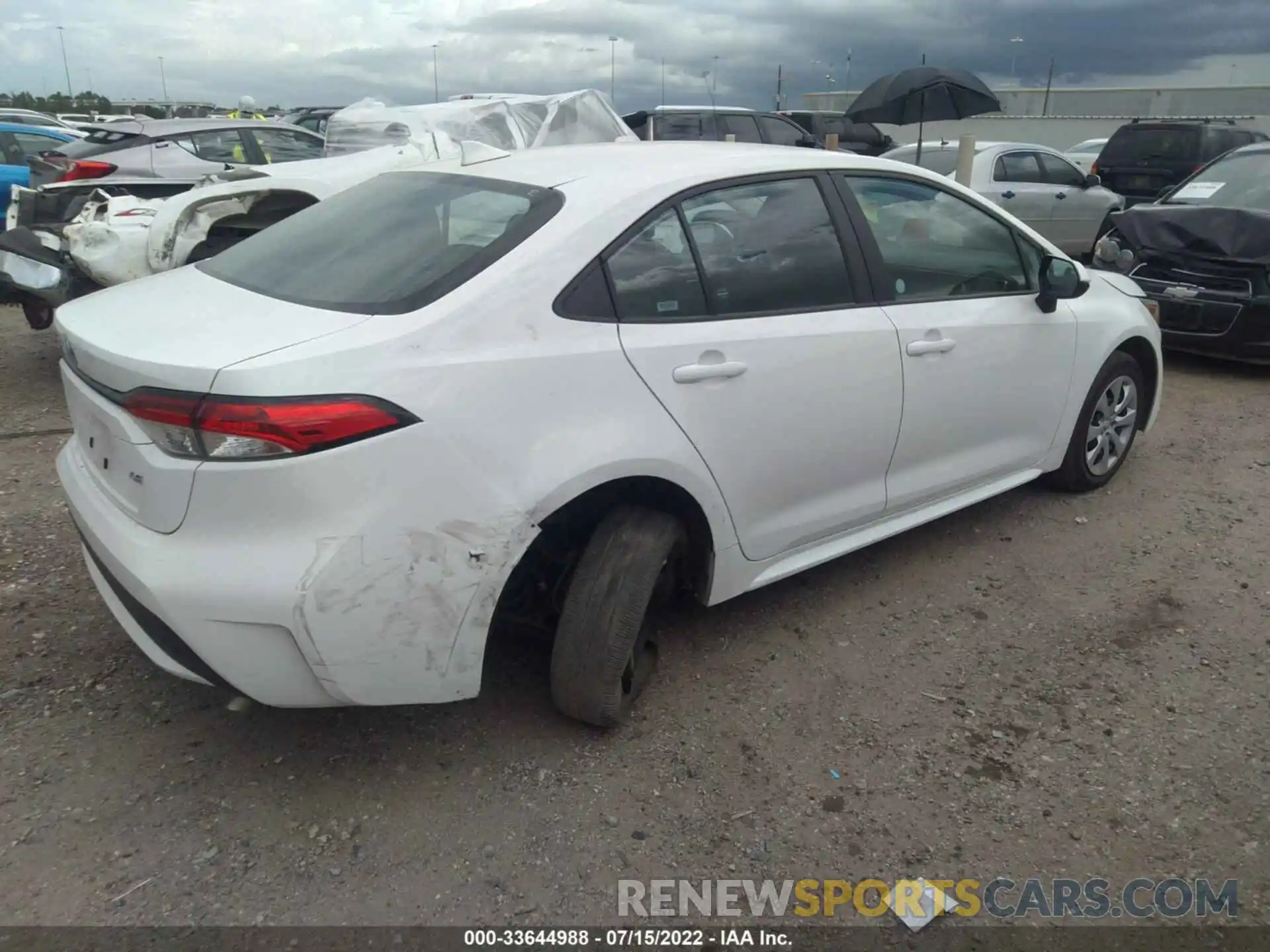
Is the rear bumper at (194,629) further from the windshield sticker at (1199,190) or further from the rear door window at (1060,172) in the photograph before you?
the rear door window at (1060,172)

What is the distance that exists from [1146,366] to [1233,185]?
347 cm

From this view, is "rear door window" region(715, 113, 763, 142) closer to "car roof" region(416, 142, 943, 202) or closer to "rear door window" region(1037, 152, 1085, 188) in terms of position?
"rear door window" region(1037, 152, 1085, 188)

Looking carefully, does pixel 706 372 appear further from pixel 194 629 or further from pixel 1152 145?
pixel 1152 145

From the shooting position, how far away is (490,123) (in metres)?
7.44

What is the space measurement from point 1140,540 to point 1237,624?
71cm

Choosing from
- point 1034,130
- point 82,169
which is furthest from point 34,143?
point 1034,130

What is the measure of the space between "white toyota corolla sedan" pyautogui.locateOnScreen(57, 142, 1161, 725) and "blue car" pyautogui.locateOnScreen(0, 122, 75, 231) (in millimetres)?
8326

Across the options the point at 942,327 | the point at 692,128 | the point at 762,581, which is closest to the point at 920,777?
the point at 762,581

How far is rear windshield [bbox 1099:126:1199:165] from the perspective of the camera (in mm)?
13430

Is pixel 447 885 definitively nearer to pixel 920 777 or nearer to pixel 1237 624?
pixel 920 777

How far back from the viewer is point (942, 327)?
3.46 m

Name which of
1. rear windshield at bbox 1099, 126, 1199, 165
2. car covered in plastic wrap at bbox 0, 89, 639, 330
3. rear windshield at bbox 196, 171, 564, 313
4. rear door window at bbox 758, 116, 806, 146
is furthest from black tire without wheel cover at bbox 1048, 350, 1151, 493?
rear windshield at bbox 1099, 126, 1199, 165

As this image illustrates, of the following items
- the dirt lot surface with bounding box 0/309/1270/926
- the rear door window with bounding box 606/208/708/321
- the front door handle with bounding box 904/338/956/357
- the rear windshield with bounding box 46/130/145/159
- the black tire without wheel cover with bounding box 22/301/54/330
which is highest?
the rear door window with bounding box 606/208/708/321

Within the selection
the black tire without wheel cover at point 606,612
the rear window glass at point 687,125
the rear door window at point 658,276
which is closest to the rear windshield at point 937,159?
the rear window glass at point 687,125
